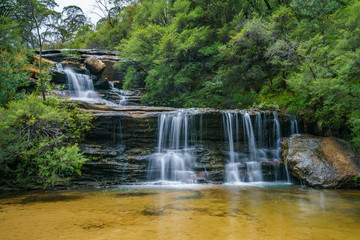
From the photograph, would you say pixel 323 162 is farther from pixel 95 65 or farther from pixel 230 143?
pixel 95 65

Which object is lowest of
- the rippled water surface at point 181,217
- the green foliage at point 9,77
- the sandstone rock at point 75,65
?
the rippled water surface at point 181,217

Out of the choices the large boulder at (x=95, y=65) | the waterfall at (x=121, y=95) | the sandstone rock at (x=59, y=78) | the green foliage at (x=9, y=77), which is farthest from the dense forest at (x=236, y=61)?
the large boulder at (x=95, y=65)

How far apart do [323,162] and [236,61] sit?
27.7ft

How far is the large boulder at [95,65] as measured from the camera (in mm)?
18656

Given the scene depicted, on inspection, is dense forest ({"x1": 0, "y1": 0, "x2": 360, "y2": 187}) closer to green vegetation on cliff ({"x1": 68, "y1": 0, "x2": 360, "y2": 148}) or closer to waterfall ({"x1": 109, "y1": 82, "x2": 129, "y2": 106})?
green vegetation on cliff ({"x1": 68, "y1": 0, "x2": 360, "y2": 148})

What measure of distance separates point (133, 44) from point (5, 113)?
37.1 feet

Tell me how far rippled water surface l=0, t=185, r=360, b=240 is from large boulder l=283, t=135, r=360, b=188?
6.20 ft

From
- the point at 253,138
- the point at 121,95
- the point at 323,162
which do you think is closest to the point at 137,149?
the point at 253,138

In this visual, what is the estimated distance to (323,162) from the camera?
8.17 m

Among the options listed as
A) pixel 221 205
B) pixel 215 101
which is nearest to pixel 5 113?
pixel 221 205

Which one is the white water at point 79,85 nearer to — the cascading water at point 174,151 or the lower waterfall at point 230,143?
the cascading water at point 174,151

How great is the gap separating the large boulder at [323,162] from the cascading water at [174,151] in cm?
414

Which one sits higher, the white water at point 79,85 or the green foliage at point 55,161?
the white water at point 79,85

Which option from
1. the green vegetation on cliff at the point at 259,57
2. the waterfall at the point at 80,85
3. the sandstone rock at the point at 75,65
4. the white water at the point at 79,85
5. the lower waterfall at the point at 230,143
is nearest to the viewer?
the green vegetation on cliff at the point at 259,57
